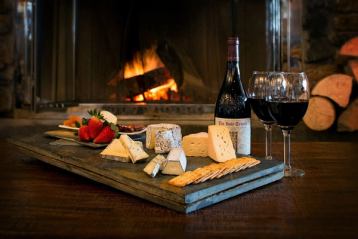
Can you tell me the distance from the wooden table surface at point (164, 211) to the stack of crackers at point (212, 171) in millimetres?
45

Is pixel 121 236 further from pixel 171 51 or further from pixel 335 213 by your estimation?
pixel 171 51

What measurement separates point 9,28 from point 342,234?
2.37 meters

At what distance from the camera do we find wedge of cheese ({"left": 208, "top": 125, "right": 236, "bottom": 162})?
0.97m

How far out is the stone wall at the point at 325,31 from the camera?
2.60 metres

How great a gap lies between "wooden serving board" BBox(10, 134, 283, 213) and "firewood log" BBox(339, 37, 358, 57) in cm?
170

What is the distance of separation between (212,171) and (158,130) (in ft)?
0.81

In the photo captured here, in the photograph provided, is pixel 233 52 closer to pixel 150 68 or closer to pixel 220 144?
pixel 220 144

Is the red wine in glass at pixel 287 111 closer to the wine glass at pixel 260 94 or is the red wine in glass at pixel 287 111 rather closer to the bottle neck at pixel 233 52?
the wine glass at pixel 260 94

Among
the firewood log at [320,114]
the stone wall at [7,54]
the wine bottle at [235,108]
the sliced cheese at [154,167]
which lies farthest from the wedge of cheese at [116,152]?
the stone wall at [7,54]

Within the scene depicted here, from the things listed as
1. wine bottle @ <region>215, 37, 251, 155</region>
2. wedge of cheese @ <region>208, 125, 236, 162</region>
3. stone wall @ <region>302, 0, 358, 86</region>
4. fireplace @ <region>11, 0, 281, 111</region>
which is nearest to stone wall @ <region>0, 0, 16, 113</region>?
fireplace @ <region>11, 0, 281, 111</region>

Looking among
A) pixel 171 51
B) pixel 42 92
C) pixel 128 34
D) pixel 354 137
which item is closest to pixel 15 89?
pixel 42 92

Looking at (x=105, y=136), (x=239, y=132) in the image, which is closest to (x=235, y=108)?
(x=239, y=132)

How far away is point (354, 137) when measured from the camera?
2.52m

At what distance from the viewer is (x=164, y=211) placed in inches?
30.5
